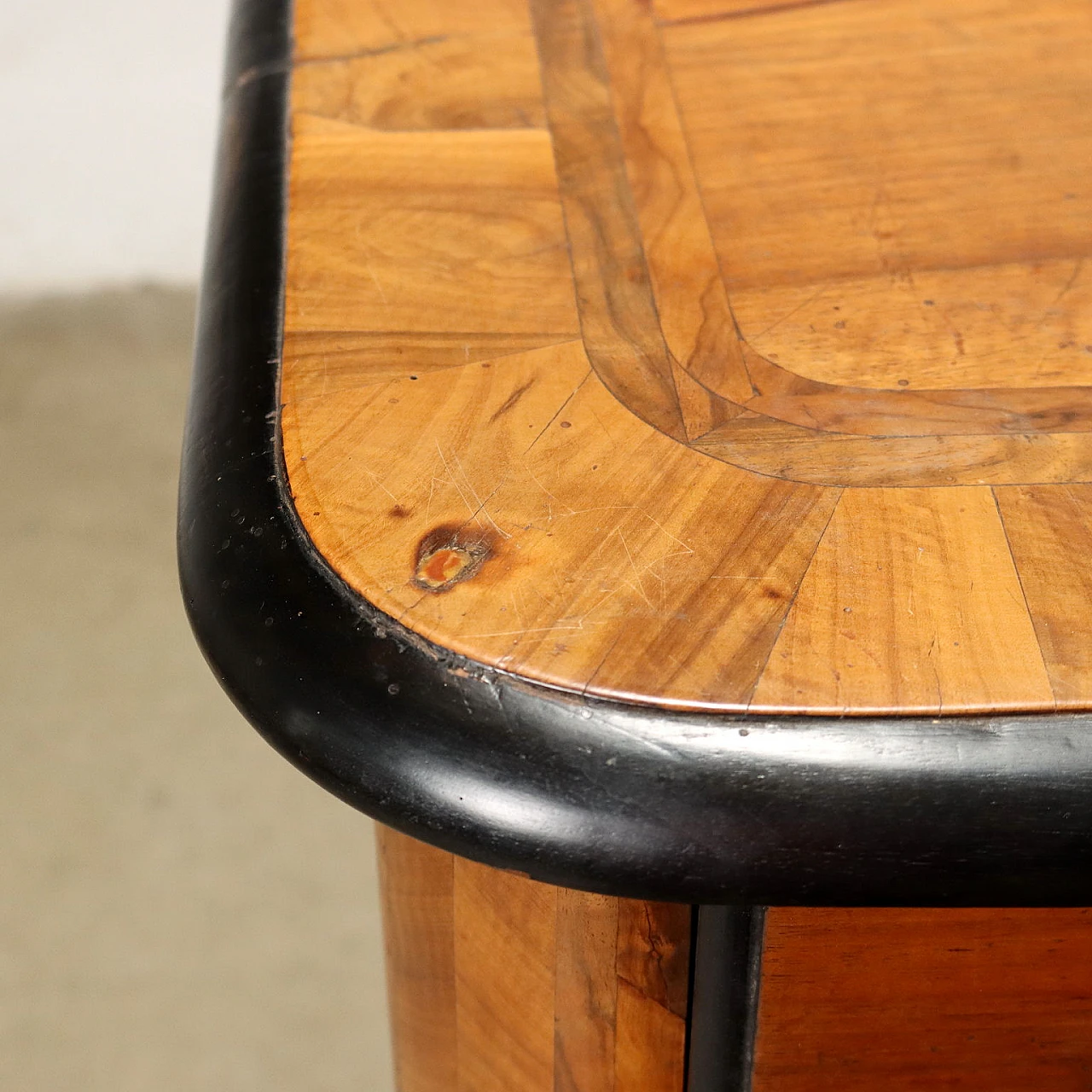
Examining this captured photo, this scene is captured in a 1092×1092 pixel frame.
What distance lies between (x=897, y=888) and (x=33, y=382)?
157 cm

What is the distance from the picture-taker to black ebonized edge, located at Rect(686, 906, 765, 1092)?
45cm

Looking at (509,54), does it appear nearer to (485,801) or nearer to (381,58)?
(381,58)

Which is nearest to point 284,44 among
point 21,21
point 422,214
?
point 422,214

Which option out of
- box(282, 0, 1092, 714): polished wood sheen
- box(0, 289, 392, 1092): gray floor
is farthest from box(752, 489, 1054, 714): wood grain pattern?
box(0, 289, 392, 1092): gray floor

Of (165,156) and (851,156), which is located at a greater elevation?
(851,156)

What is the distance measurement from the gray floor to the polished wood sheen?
0.75m

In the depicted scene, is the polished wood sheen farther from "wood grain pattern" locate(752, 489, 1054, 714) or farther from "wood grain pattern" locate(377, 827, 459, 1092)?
"wood grain pattern" locate(377, 827, 459, 1092)

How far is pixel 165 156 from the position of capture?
1918 millimetres

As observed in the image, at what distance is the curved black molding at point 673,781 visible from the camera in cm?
38

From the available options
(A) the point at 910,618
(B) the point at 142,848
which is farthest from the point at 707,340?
(B) the point at 142,848

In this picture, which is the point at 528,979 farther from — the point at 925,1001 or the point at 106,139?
the point at 106,139

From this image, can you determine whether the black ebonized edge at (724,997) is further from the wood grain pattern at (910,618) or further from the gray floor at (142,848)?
the gray floor at (142,848)

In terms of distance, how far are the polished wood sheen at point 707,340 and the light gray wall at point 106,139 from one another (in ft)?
4.02

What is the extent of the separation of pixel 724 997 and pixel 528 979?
10 cm
